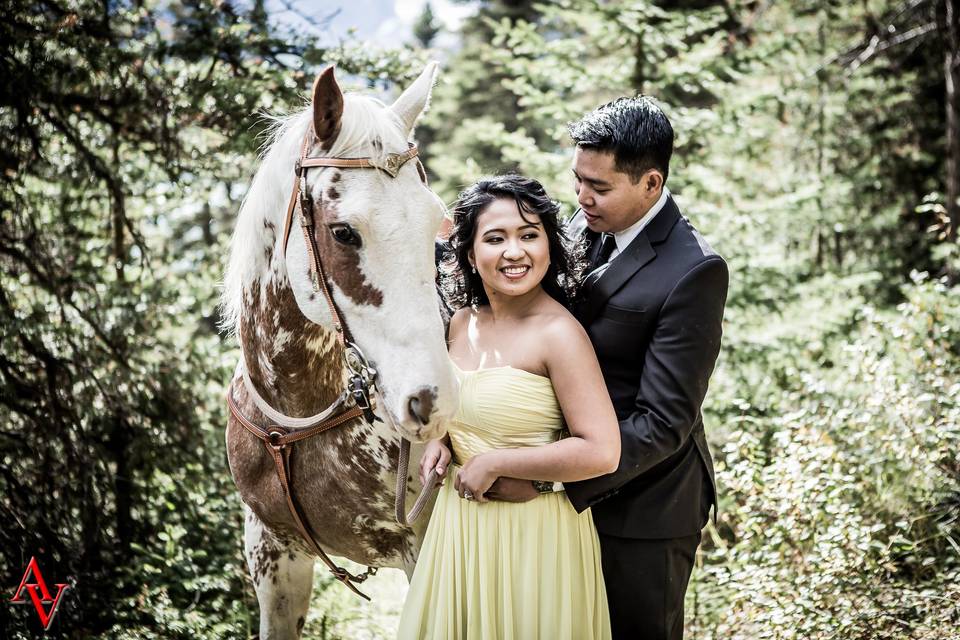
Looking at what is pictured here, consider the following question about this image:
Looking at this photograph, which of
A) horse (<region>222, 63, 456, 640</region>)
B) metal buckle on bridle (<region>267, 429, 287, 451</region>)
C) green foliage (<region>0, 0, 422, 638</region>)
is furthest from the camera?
green foliage (<region>0, 0, 422, 638</region>)

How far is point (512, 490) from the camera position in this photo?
2.12 m

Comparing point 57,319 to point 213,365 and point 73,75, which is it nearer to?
point 213,365

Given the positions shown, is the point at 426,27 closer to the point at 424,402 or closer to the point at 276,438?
the point at 276,438

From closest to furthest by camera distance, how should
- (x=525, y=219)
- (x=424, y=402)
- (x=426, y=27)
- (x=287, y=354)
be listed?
(x=424, y=402), (x=525, y=219), (x=287, y=354), (x=426, y=27)

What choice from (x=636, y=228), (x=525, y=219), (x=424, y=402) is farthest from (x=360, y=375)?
(x=636, y=228)

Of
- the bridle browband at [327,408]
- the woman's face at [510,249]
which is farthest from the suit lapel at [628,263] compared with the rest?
the bridle browband at [327,408]

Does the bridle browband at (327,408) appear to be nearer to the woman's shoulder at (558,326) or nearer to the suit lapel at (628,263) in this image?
the woman's shoulder at (558,326)

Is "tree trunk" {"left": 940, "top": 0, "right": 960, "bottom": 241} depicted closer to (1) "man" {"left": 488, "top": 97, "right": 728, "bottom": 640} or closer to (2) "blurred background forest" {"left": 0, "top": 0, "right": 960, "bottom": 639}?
(2) "blurred background forest" {"left": 0, "top": 0, "right": 960, "bottom": 639}

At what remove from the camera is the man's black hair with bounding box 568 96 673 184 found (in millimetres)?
2295

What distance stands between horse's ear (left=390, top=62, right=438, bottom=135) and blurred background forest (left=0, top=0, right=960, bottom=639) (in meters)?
0.85

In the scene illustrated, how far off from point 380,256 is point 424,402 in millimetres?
443

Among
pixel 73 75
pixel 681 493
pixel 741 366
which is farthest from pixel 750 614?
pixel 73 75

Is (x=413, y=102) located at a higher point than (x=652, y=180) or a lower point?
higher

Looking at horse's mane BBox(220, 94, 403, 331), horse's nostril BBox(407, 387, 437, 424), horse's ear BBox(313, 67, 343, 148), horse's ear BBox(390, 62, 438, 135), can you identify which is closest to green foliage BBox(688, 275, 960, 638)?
horse's nostril BBox(407, 387, 437, 424)
